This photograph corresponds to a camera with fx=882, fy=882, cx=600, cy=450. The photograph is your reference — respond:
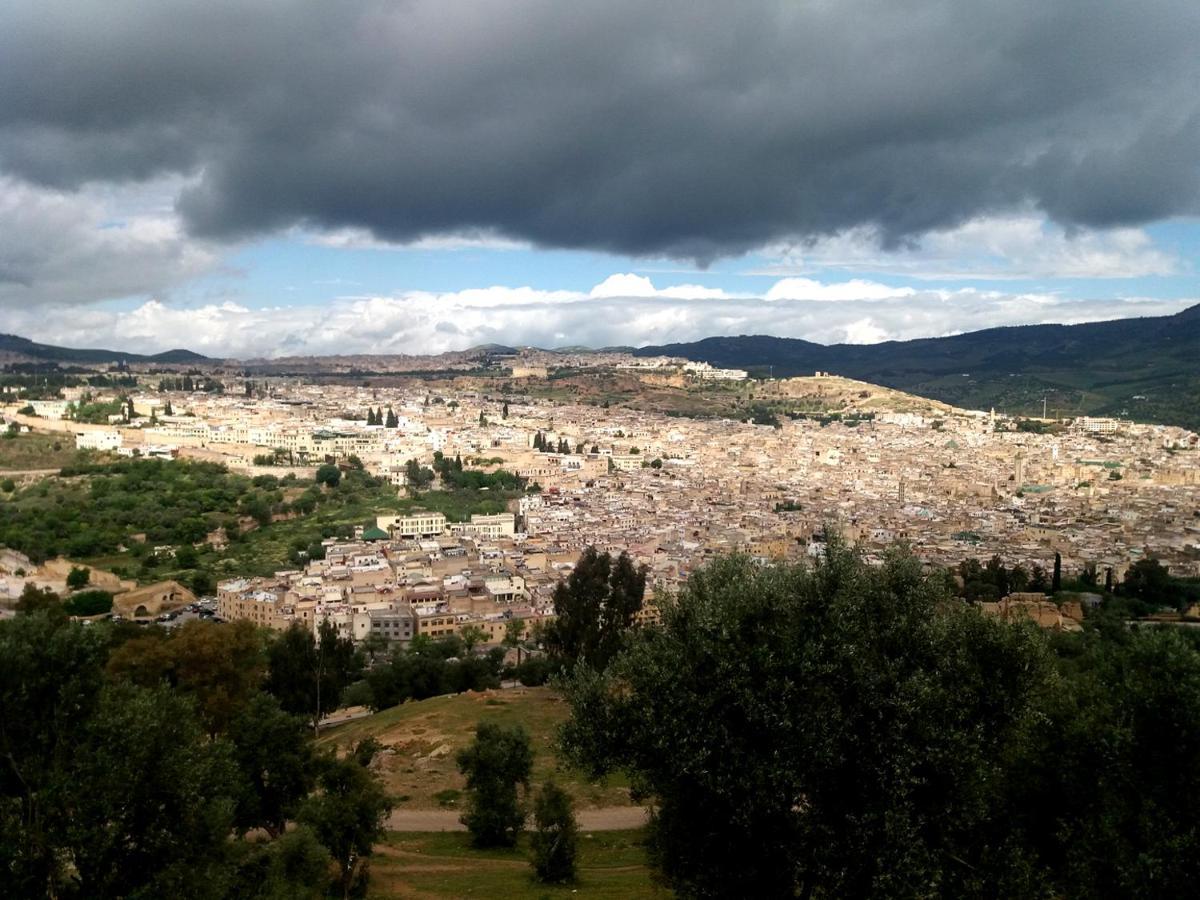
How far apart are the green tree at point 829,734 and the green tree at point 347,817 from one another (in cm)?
450

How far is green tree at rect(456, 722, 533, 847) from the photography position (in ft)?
48.6

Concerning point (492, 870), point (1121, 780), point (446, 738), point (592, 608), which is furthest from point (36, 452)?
point (1121, 780)

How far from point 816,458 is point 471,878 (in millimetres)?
79376

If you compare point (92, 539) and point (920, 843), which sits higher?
point (920, 843)

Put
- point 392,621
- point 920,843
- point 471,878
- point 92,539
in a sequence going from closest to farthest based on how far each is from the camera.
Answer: point 920,843 < point 471,878 < point 392,621 < point 92,539

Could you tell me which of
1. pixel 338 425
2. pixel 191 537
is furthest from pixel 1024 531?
pixel 338 425

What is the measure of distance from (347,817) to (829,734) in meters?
7.11

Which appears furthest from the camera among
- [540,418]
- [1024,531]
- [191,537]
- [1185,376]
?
[1185,376]

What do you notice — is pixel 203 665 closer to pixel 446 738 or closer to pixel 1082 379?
pixel 446 738

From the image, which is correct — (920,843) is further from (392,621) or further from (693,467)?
(693,467)

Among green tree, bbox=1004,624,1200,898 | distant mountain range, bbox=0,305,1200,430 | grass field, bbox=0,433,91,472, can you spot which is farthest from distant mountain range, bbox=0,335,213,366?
green tree, bbox=1004,624,1200,898

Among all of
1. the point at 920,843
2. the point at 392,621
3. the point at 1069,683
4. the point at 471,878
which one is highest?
the point at 1069,683

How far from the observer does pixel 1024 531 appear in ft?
175

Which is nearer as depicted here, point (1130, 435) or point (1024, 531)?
point (1024, 531)
